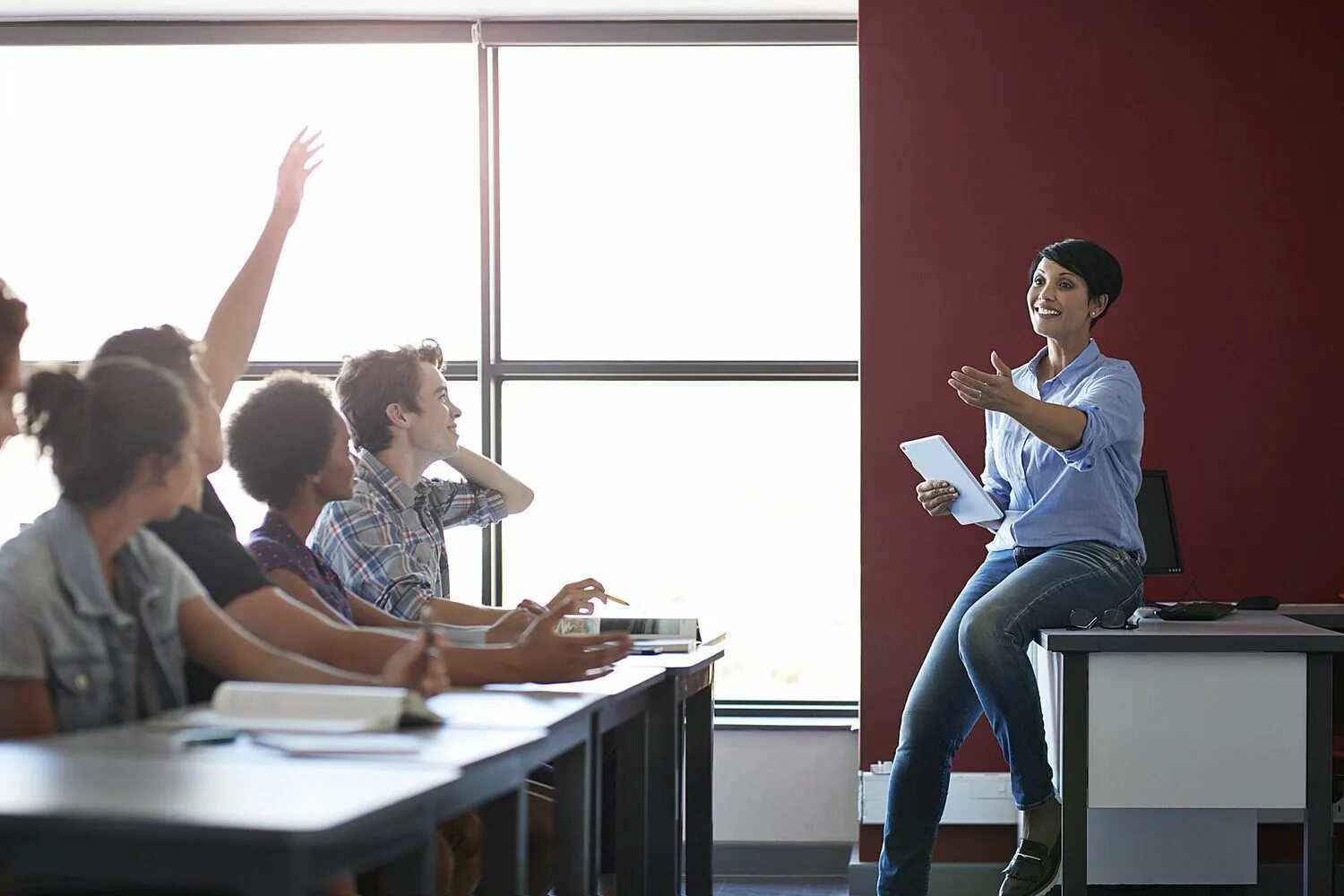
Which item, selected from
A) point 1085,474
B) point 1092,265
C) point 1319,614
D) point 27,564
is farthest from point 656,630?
point 1319,614

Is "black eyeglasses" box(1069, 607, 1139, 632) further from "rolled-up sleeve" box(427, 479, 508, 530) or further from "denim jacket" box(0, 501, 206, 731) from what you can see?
"denim jacket" box(0, 501, 206, 731)

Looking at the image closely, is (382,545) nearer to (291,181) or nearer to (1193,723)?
(291,181)

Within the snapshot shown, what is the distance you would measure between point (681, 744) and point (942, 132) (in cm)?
195

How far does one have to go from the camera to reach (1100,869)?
10.9ft

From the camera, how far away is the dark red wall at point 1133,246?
3801 mm

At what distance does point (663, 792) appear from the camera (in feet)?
8.64

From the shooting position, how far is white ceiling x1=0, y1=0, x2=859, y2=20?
425 centimetres

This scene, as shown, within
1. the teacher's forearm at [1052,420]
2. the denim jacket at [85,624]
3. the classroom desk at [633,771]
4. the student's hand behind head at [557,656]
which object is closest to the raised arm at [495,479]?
the classroom desk at [633,771]

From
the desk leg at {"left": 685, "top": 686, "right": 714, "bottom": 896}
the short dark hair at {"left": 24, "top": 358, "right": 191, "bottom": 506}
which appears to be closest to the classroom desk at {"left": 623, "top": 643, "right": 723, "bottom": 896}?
the desk leg at {"left": 685, "top": 686, "right": 714, "bottom": 896}

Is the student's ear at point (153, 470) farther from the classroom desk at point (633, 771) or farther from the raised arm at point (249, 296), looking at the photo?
the raised arm at point (249, 296)

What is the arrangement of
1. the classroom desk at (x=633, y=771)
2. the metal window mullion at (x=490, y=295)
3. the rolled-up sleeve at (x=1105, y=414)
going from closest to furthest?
the classroom desk at (x=633, y=771) → the rolled-up sleeve at (x=1105, y=414) → the metal window mullion at (x=490, y=295)

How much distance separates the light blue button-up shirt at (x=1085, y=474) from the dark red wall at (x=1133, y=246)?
69cm

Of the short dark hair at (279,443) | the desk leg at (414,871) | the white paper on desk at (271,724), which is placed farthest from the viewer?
the short dark hair at (279,443)

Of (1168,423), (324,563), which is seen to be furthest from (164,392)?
(1168,423)
